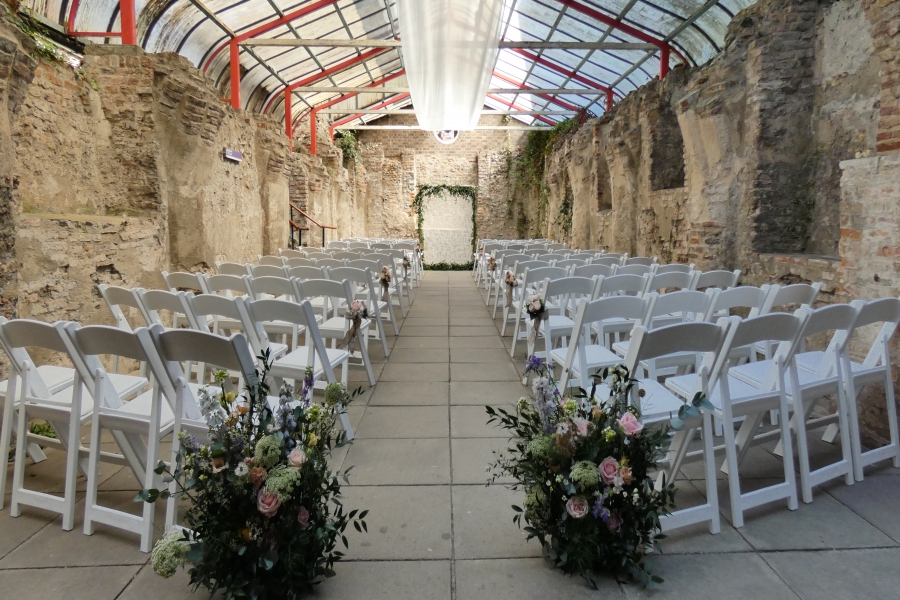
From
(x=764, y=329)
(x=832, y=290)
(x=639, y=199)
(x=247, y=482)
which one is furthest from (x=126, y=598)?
(x=639, y=199)

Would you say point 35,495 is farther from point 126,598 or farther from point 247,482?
point 247,482

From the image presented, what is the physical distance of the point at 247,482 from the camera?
5.09 feet

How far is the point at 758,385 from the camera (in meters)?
2.46

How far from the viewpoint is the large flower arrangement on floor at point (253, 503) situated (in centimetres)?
153

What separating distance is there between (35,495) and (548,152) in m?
16.8

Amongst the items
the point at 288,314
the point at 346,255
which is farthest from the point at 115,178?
the point at 288,314

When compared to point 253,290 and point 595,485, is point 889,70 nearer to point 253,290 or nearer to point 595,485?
point 595,485

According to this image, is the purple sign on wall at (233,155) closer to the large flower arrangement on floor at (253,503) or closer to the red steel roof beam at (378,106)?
the large flower arrangement on floor at (253,503)

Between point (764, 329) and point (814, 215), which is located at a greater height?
point (814, 215)

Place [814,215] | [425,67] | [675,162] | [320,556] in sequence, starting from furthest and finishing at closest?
[675,162] → [425,67] → [814,215] → [320,556]

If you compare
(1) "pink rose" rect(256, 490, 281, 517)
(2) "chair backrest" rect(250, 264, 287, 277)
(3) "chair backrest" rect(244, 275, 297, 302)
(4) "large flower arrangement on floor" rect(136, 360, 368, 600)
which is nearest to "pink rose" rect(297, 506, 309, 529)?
(4) "large flower arrangement on floor" rect(136, 360, 368, 600)

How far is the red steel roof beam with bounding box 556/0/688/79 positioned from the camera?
9484mm

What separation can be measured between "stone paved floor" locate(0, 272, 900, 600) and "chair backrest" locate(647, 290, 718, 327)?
31.5 inches

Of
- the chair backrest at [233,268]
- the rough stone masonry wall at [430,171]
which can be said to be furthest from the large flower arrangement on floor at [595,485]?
the rough stone masonry wall at [430,171]
